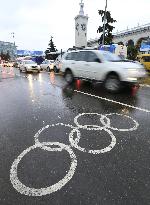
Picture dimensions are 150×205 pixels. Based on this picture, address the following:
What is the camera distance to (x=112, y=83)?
9.78 metres

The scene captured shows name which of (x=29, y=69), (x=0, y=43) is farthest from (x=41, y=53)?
(x=0, y=43)

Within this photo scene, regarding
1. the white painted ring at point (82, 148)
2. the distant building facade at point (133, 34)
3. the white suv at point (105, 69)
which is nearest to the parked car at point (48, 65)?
the white suv at point (105, 69)

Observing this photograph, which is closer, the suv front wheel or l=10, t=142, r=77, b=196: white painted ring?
l=10, t=142, r=77, b=196: white painted ring

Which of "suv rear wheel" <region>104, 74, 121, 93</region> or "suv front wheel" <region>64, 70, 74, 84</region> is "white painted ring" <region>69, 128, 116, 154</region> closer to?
"suv rear wheel" <region>104, 74, 121, 93</region>

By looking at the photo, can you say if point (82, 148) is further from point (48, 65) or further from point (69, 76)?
point (48, 65)

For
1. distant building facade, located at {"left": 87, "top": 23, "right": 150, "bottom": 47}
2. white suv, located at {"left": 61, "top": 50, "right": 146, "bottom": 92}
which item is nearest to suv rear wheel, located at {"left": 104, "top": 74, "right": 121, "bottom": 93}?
white suv, located at {"left": 61, "top": 50, "right": 146, "bottom": 92}

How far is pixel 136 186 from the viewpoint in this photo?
2979mm

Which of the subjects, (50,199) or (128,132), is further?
(128,132)

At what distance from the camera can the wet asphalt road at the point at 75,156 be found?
2.87m

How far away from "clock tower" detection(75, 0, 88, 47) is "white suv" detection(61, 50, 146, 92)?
7108 cm

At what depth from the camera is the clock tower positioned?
80750mm

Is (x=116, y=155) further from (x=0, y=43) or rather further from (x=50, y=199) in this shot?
(x=0, y=43)

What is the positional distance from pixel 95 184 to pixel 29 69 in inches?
862

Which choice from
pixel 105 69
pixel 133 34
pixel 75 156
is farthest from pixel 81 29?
pixel 75 156
